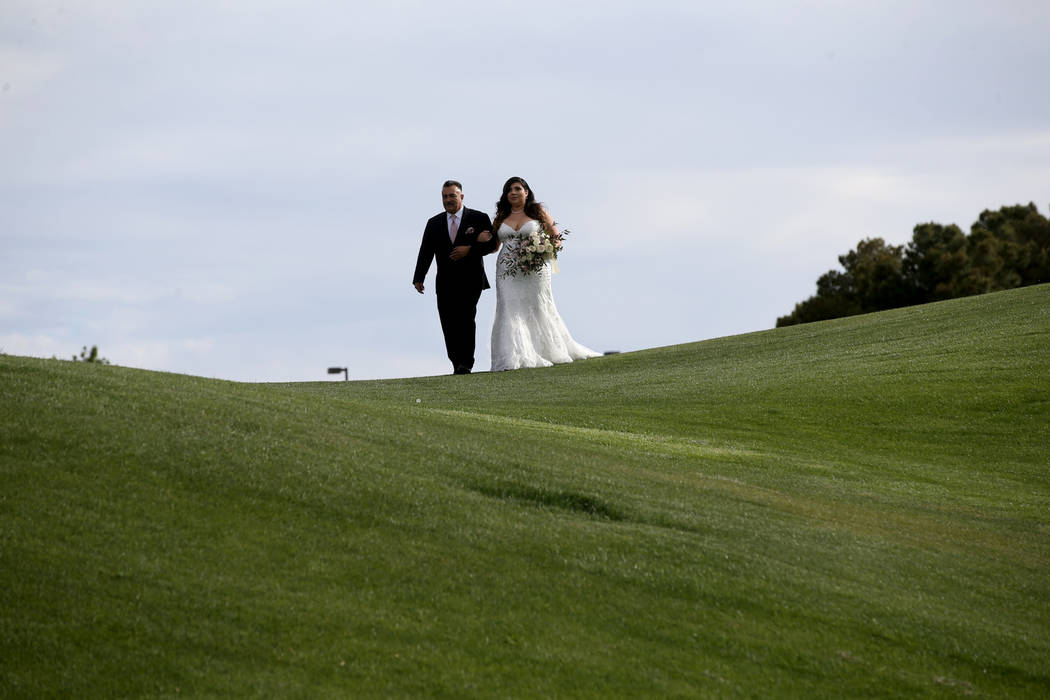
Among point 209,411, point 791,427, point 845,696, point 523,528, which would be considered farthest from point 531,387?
point 845,696

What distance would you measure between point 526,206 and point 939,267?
47236 mm

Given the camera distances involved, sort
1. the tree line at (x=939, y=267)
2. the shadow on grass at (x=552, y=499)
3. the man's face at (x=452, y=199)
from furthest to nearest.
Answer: the tree line at (x=939, y=267), the man's face at (x=452, y=199), the shadow on grass at (x=552, y=499)

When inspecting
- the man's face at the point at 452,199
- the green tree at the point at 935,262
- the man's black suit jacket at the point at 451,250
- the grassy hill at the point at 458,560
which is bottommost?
the grassy hill at the point at 458,560

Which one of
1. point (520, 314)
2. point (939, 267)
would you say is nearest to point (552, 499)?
point (520, 314)

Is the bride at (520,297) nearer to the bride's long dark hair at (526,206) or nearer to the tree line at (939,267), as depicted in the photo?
the bride's long dark hair at (526,206)

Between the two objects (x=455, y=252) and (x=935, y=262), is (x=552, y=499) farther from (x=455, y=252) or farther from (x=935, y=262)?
(x=935, y=262)

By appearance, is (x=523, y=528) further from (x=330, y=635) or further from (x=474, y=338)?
(x=474, y=338)

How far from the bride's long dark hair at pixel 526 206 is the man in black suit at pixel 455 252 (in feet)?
3.17

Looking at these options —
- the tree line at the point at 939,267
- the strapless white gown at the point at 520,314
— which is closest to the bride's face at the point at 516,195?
the strapless white gown at the point at 520,314

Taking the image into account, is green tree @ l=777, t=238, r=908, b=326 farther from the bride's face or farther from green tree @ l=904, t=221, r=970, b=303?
the bride's face

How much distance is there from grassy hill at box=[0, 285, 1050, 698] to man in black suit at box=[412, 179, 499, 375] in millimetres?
14671

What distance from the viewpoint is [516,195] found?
38.1 metres

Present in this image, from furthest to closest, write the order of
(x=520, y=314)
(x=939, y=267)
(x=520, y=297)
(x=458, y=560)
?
(x=939, y=267)
(x=520, y=314)
(x=520, y=297)
(x=458, y=560)

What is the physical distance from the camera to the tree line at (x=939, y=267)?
7600 cm
